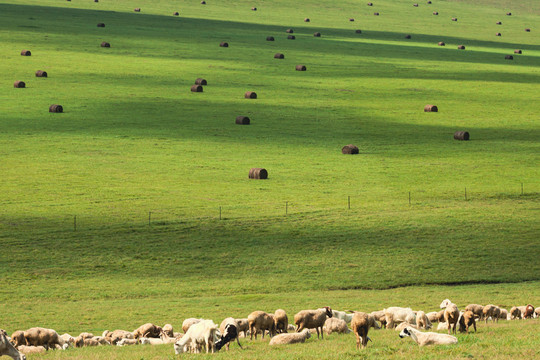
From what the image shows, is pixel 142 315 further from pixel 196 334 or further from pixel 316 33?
pixel 316 33

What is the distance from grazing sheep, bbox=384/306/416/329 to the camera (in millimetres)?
29609

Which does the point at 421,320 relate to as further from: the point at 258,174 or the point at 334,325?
the point at 258,174

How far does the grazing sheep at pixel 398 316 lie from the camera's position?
2961 cm

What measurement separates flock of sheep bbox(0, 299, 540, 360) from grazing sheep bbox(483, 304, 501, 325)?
0.03 metres

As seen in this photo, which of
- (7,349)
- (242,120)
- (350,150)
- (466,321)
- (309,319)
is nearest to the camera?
(7,349)

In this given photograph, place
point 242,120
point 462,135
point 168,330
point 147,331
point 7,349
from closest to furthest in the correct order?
point 7,349 → point 168,330 → point 147,331 → point 462,135 → point 242,120

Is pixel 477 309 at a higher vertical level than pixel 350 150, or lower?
lower

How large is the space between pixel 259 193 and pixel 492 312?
65.5 ft

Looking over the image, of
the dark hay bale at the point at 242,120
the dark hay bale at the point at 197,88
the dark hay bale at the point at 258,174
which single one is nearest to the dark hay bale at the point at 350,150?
the dark hay bale at the point at 258,174

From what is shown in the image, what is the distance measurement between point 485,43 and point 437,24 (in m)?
30.4

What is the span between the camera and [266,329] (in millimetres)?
27516

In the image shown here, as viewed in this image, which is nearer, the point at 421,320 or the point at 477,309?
the point at 421,320

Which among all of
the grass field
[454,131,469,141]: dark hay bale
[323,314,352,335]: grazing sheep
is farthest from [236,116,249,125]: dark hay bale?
[323,314,352,335]: grazing sheep

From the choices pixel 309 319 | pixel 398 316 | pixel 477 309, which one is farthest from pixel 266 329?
pixel 477 309
